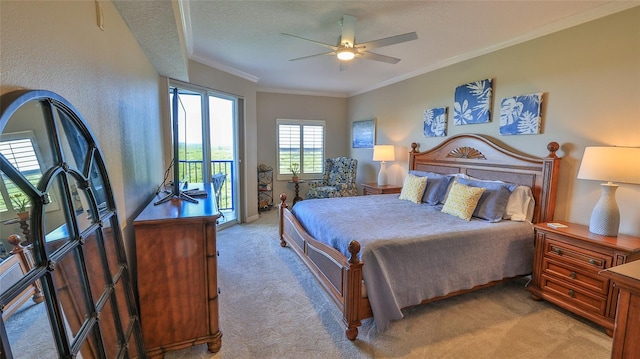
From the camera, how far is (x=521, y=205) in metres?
2.94

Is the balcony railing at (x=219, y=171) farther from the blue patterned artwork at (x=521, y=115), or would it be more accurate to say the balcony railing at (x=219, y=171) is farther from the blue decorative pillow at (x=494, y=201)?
the blue patterned artwork at (x=521, y=115)

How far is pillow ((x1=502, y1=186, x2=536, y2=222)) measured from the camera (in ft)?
9.55

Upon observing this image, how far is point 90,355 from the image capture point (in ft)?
3.67

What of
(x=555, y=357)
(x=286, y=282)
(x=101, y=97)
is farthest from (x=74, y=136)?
(x=555, y=357)

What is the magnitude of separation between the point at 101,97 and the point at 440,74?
160 inches

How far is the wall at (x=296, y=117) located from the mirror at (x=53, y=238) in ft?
15.7

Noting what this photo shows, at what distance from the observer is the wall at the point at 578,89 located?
2.39 meters

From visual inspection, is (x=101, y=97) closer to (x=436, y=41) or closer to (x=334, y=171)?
(x=436, y=41)

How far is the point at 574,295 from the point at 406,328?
1443 millimetres

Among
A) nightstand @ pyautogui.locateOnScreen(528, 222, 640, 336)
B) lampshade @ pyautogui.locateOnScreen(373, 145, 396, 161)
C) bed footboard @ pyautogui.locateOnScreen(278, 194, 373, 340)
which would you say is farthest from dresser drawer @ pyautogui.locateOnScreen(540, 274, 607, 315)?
lampshade @ pyautogui.locateOnScreen(373, 145, 396, 161)

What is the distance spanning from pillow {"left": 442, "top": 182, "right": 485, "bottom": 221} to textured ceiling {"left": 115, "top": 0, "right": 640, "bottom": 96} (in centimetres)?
164

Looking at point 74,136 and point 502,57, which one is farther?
point 502,57

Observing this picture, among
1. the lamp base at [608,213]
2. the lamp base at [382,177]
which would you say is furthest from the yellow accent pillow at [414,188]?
the lamp base at [608,213]

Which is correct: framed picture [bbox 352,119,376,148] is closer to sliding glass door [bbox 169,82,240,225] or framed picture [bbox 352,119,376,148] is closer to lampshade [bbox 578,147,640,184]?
sliding glass door [bbox 169,82,240,225]
